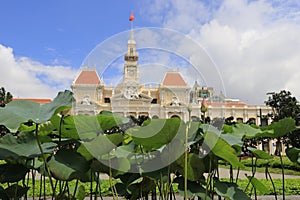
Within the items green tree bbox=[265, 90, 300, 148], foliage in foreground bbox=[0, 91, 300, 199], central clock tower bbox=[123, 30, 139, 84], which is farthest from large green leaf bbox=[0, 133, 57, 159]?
green tree bbox=[265, 90, 300, 148]

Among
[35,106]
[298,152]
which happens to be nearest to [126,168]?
[35,106]

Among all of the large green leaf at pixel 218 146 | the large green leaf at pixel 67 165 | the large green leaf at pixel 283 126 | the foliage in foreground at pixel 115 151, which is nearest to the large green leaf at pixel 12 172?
the foliage in foreground at pixel 115 151

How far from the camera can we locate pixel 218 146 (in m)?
0.60

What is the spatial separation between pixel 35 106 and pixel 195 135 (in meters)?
0.30

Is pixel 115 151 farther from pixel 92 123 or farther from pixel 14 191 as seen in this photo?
pixel 14 191

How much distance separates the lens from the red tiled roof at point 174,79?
2.78 feet

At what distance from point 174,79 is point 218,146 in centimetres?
29

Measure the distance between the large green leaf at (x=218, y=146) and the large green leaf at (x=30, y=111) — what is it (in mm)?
241

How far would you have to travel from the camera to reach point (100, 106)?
1.19 metres

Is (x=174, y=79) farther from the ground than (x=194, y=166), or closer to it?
farther from the ground

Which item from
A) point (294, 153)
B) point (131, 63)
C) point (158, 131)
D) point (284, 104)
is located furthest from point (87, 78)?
point (284, 104)

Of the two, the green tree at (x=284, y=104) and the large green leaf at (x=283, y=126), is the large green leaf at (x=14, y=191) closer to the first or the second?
the large green leaf at (x=283, y=126)

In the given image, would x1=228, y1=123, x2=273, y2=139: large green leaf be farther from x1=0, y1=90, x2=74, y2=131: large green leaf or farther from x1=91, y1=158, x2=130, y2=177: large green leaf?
x1=0, y1=90, x2=74, y2=131: large green leaf

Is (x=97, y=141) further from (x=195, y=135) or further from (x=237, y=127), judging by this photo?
(x=237, y=127)
